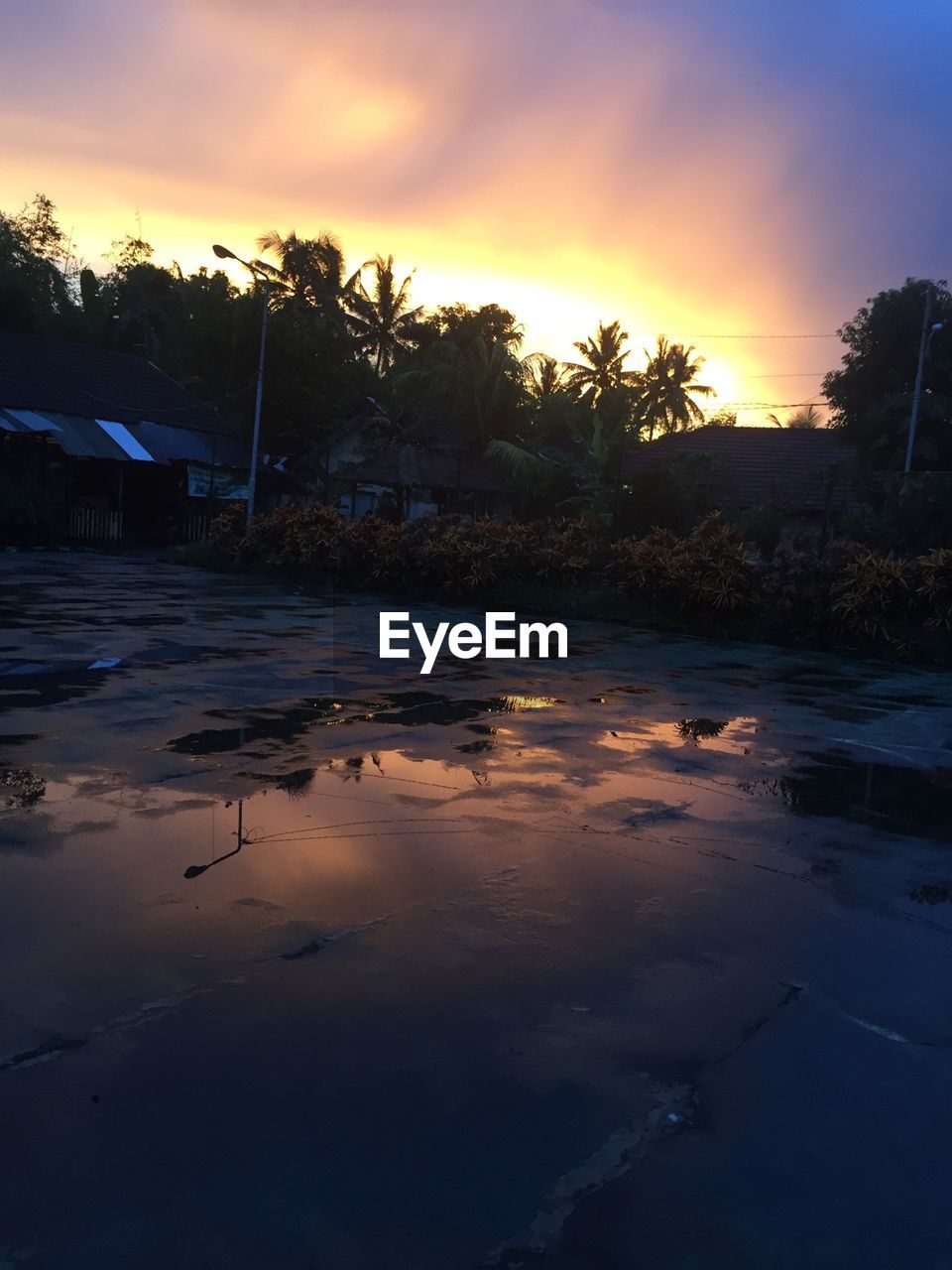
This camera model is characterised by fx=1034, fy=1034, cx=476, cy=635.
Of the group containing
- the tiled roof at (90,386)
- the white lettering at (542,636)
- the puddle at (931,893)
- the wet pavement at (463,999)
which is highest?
the tiled roof at (90,386)

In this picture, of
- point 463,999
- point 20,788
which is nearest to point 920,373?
point 20,788

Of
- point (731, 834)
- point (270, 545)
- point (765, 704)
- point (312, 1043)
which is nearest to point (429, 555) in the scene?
point (270, 545)

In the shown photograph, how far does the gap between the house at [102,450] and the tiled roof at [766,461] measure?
1390 centimetres

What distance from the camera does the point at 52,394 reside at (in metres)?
31.1

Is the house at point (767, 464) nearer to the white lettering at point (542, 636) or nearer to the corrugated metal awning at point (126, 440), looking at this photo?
the white lettering at point (542, 636)

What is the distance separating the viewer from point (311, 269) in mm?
45375

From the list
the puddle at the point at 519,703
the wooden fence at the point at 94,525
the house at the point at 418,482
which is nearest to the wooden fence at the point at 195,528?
the wooden fence at the point at 94,525

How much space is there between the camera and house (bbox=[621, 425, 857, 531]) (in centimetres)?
2948

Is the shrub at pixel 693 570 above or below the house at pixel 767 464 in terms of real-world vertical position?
below

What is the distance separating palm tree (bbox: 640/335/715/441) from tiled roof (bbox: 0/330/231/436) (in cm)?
2141

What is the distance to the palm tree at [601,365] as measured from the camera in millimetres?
45031

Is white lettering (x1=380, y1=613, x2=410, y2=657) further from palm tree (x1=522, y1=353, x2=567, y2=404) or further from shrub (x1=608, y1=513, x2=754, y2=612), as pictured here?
palm tree (x1=522, y1=353, x2=567, y2=404)

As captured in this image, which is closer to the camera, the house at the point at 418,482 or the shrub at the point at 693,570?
the shrub at the point at 693,570

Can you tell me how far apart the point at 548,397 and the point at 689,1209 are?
39414 mm
